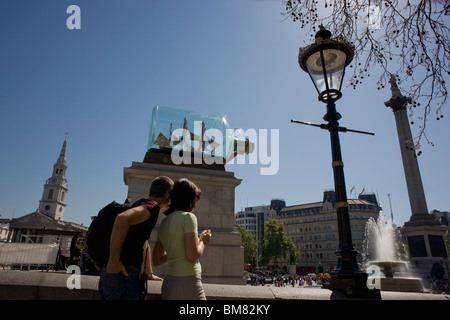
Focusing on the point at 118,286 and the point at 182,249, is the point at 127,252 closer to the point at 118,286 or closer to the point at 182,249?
the point at 118,286

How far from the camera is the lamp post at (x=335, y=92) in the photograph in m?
3.85

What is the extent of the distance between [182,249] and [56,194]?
139 metres

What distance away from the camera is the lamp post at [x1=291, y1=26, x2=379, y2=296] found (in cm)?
385

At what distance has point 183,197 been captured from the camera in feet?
8.96

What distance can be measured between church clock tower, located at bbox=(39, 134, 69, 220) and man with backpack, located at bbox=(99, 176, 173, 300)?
135m

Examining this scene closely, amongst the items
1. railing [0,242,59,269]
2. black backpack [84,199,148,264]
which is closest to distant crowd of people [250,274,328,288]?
railing [0,242,59,269]

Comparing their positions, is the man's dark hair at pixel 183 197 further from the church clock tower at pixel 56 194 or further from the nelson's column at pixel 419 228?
the church clock tower at pixel 56 194

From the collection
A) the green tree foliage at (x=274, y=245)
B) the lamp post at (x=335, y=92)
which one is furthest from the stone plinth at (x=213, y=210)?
the green tree foliage at (x=274, y=245)

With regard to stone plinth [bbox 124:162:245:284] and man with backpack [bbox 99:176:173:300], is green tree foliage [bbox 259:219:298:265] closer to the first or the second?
stone plinth [bbox 124:162:245:284]

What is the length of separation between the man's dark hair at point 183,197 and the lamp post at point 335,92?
246 centimetres

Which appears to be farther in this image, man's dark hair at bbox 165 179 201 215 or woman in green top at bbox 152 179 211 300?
man's dark hair at bbox 165 179 201 215
